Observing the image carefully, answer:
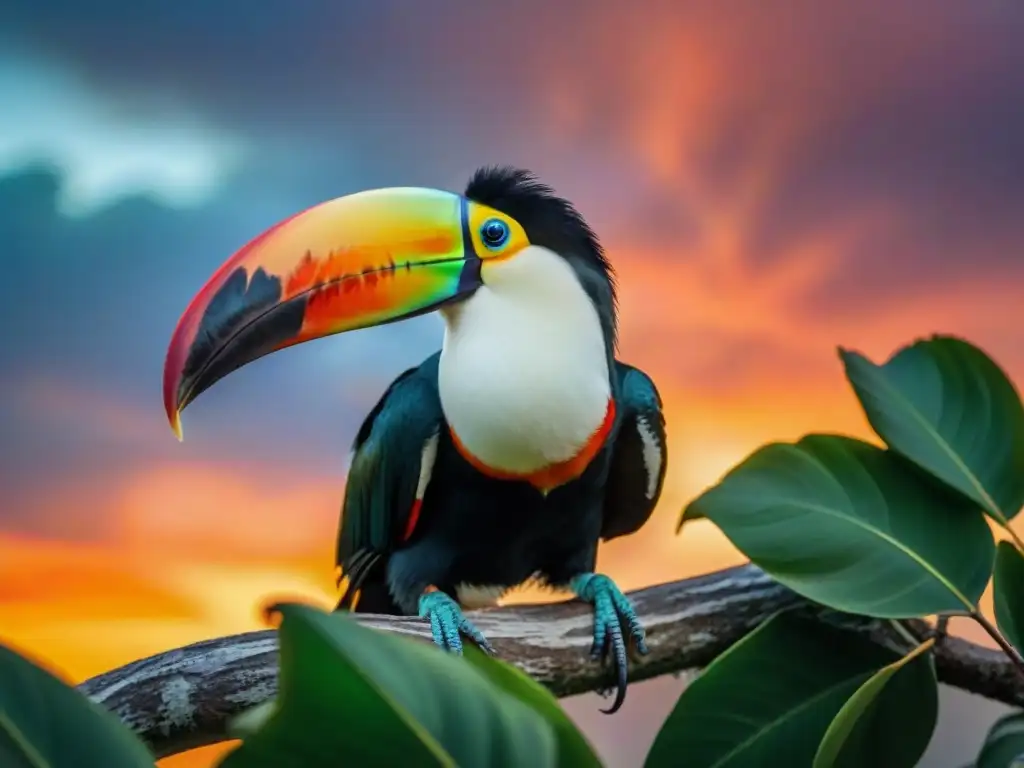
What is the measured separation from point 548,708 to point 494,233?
0.66m

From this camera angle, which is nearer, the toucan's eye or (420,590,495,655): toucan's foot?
(420,590,495,655): toucan's foot

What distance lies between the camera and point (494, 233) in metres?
0.98

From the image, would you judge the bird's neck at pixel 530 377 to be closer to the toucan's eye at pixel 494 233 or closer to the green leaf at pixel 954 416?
the toucan's eye at pixel 494 233

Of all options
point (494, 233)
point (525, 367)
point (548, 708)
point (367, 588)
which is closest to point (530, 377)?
point (525, 367)

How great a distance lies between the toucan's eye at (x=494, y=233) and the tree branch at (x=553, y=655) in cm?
Answer: 39

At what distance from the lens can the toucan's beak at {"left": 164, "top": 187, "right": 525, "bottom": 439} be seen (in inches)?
Answer: 34.1

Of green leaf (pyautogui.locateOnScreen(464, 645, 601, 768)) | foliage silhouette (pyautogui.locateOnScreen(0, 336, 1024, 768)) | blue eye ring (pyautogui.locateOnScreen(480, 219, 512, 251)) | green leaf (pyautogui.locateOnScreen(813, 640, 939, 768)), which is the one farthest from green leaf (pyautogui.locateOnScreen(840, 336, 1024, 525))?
green leaf (pyautogui.locateOnScreen(464, 645, 601, 768))

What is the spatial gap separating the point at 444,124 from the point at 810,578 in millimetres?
774

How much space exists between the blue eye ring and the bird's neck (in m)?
0.03

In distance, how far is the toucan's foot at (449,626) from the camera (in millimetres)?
854

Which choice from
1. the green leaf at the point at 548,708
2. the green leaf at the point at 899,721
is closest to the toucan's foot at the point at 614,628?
→ the green leaf at the point at 899,721

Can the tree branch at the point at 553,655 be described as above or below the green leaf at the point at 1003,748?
above

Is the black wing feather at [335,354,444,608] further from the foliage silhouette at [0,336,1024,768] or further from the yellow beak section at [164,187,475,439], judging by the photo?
the foliage silhouette at [0,336,1024,768]

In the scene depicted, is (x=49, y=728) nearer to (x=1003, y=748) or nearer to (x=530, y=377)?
(x=530, y=377)
